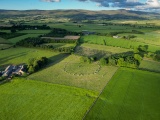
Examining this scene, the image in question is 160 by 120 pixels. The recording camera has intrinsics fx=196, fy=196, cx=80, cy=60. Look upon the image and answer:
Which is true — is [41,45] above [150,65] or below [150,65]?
above

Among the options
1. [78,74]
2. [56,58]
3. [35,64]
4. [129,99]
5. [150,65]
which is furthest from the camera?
[56,58]

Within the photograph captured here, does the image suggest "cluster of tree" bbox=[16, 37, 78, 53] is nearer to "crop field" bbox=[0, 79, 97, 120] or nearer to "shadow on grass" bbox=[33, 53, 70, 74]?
"shadow on grass" bbox=[33, 53, 70, 74]

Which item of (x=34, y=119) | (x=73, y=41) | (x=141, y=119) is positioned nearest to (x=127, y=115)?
(x=141, y=119)

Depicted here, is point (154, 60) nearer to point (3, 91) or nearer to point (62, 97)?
point (62, 97)

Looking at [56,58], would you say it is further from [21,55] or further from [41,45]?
[41,45]

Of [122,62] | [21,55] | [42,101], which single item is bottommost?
[42,101]

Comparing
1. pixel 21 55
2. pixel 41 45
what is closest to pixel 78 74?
pixel 21 55
